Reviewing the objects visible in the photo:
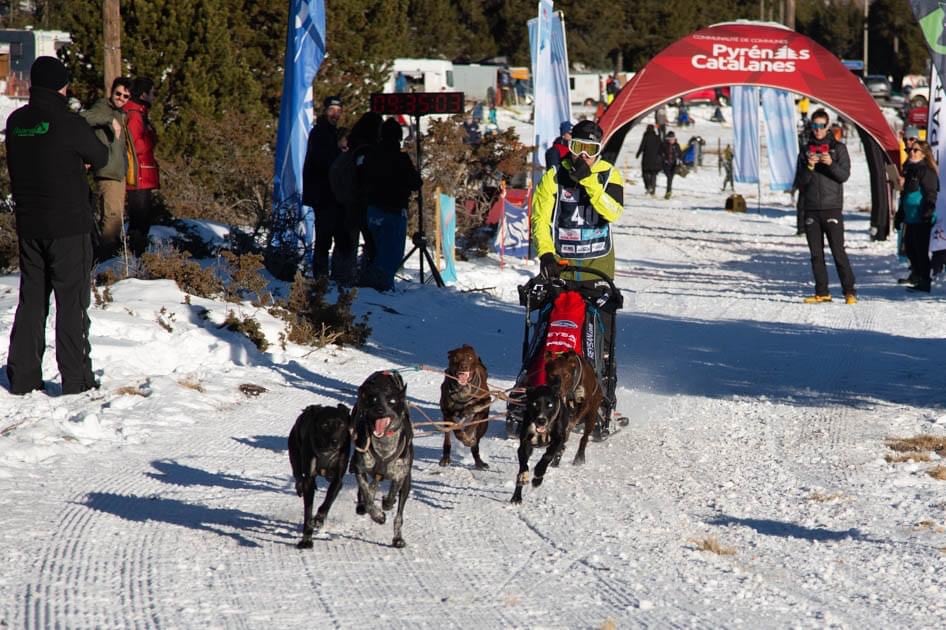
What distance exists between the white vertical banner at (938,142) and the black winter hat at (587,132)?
235 inches

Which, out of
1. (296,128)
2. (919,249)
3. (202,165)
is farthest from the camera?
(202,165)

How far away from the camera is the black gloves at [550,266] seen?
778 cm

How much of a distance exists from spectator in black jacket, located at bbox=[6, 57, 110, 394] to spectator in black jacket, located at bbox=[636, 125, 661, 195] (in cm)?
2457

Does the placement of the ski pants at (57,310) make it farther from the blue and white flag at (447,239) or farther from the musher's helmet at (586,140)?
the blue and white flag at (447,239)

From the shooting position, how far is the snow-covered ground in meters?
4.78

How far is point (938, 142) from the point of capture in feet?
41.8

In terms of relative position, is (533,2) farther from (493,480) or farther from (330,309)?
(493,480)

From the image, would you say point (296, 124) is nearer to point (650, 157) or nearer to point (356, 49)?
point (356, 49)

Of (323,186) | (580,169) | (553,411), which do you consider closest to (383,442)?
(553,411)

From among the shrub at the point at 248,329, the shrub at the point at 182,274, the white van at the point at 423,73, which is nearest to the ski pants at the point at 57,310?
the shrub at the point at 248,329

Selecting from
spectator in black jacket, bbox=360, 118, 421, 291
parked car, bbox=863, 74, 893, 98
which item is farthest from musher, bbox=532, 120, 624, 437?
parked car, bbox=863, 74, 893, 98

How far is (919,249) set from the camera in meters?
15.2

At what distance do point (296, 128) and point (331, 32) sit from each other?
48.7ft

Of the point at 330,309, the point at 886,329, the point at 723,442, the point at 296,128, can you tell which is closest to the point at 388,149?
the point at 296,128
